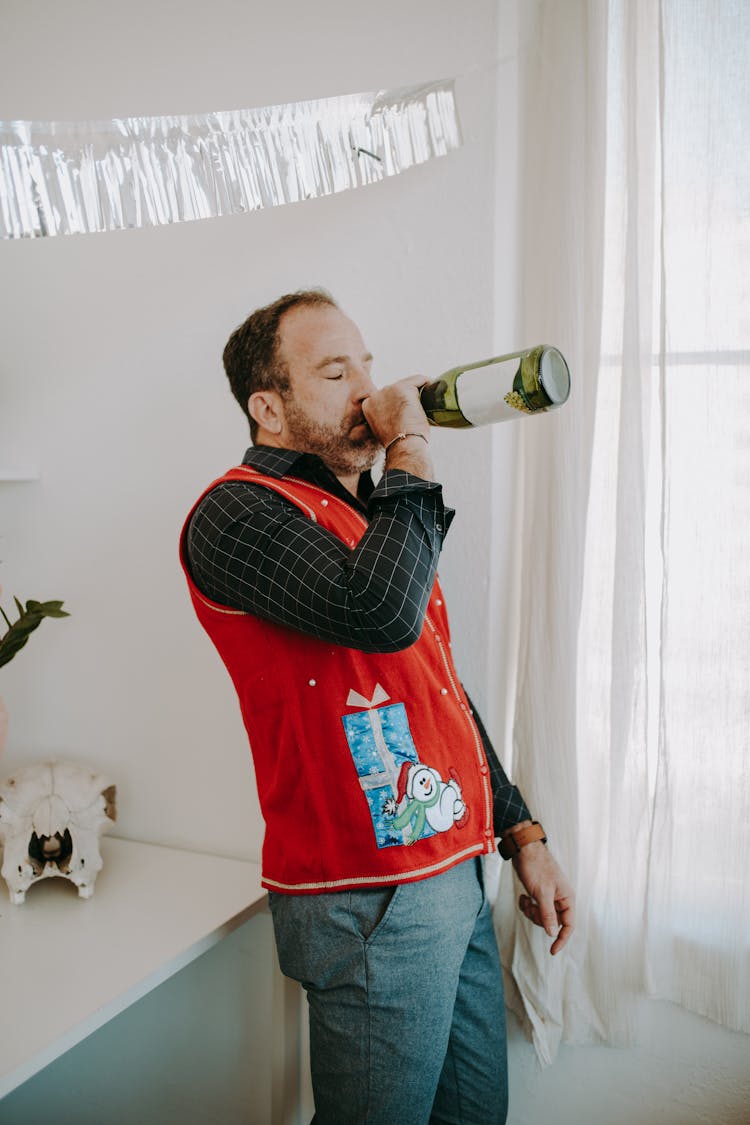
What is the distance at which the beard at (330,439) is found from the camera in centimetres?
108

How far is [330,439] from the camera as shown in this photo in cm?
108

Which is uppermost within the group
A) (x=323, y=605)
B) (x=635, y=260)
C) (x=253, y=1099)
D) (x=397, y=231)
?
(x=397, y=231)

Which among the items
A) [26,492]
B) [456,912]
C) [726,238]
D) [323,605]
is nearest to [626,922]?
[456,912]

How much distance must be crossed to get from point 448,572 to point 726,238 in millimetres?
600

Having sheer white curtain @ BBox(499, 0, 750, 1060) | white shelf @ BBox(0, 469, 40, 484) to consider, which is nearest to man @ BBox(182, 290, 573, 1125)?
sheer white curtain @ BBox(499, 0, 750, 1060)

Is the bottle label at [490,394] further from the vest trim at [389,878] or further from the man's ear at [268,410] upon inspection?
the vest trim at [389,878]

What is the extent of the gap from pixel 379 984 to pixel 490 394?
674 mm

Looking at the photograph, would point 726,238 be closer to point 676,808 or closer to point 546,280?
point 546,280

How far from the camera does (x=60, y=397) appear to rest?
1603 millimetres

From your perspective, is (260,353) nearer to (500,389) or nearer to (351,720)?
(500,389)

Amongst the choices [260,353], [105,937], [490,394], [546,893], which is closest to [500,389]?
[490,394]

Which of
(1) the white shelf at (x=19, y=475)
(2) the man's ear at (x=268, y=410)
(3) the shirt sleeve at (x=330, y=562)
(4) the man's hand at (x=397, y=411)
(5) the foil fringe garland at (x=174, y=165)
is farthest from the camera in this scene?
(1) the white shelf at (x=19, y=475)

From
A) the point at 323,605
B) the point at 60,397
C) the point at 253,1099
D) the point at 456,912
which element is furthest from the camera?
the point at 60,397

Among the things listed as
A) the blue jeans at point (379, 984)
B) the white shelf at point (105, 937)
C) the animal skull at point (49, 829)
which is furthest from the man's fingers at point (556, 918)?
the animal skull at point (49, 829)
